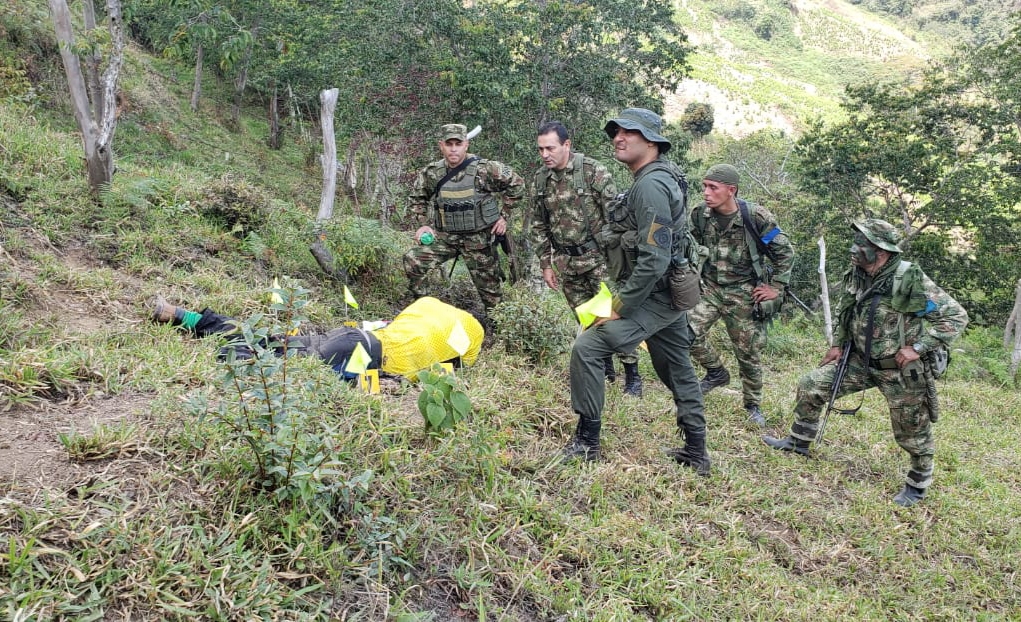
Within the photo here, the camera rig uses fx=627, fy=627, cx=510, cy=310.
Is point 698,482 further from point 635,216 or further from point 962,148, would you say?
point 962,148

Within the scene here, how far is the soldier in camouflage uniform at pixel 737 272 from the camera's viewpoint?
4828 millimetres

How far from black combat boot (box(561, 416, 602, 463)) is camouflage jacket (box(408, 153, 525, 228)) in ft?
7.67

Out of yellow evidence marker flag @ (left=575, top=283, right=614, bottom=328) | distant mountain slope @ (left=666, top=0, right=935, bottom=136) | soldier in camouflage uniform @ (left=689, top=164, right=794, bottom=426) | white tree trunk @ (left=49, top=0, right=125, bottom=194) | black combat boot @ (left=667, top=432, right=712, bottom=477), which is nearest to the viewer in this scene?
yellow evidence marker flag @ (left=575, top=283, right=614, bottom=328)

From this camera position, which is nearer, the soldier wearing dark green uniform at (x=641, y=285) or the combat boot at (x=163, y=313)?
the soldier wearing dark green uniform at (x=641, y=285)

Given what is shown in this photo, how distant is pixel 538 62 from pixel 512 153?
1.80m

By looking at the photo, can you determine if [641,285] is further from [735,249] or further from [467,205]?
[467,205]

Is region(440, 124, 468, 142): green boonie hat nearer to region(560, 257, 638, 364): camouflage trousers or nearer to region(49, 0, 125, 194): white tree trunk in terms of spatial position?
region(560, 257, 638, 364): camouflage trousers

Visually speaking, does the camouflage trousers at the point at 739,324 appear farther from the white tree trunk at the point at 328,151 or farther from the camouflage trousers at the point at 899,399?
the white tree trunk at the point at 328,151

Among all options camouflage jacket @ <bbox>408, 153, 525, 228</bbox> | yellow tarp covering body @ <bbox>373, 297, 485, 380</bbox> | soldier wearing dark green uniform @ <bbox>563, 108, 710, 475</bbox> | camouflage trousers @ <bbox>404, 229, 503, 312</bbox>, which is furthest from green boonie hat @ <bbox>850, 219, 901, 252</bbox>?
camouflage trousers @ <bbox>404, 229, 503, 312</bbox>

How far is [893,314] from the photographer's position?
402 cm

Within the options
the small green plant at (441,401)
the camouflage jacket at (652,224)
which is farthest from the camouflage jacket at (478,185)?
the small green plant at (441,401)

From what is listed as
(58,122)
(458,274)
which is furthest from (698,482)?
(58,122)

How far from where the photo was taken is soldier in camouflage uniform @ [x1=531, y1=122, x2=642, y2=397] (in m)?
4.64

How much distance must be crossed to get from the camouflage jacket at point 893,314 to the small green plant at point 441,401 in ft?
9.40
